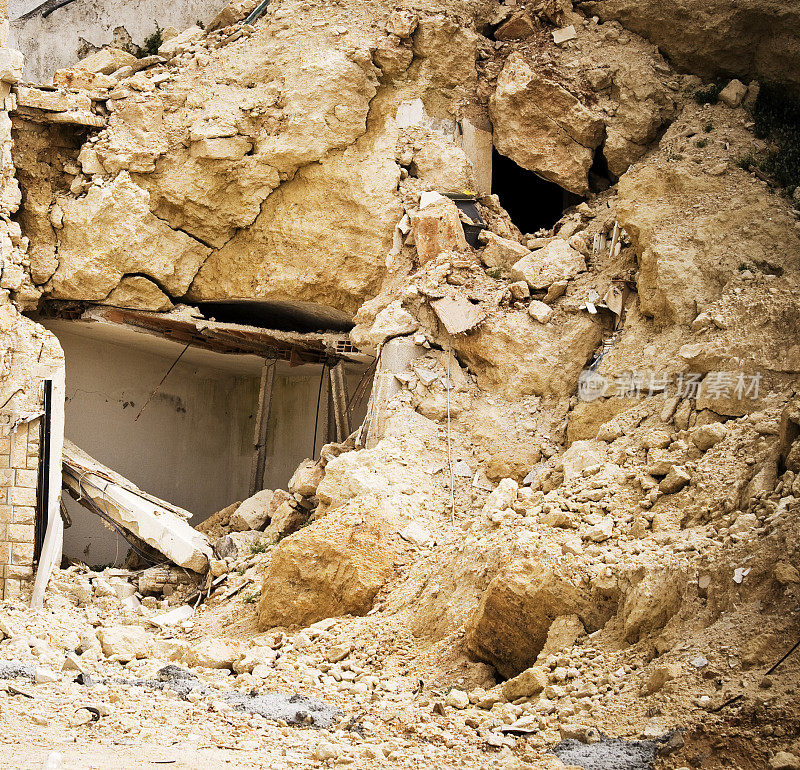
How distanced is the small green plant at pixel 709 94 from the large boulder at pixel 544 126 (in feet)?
3.26

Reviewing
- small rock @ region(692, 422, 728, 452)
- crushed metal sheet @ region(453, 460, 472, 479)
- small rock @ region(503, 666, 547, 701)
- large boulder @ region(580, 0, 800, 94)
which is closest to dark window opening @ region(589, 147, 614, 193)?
large boulder @ region(580, 0, 800, 94)

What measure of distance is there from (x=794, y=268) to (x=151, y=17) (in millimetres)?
8624

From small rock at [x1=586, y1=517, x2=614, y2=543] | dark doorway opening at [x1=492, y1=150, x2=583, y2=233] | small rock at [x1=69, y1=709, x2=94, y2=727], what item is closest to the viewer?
small rock at [x1=69, y1=709, x2=94, y2=727]

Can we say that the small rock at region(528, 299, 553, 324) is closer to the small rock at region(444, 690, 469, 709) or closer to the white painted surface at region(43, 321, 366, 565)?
the white painted surface at region(43, 321, 366, 565)

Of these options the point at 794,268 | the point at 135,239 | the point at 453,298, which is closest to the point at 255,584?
the point at 453,298

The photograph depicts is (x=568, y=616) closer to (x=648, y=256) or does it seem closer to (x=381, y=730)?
(x=381, y=730)

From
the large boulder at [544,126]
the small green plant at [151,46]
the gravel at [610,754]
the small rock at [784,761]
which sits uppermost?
the small green plant at [151,46]

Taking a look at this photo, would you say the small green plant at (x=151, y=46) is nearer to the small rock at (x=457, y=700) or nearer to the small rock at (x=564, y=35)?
the small rock at (x=564, y=35)

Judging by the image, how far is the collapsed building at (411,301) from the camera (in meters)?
7.04

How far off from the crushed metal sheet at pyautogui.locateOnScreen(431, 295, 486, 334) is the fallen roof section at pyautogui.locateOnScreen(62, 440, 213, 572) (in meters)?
3.25

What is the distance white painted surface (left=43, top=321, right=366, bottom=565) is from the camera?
38.1 ft

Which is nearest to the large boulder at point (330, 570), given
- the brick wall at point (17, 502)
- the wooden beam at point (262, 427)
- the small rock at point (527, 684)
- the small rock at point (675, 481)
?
the small rock at point (527, 684)

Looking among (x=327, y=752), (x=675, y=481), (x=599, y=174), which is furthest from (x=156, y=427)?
(x=327, y=752)

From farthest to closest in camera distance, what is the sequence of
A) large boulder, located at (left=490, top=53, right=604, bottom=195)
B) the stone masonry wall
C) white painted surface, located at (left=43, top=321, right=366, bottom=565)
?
white painted surface, located at (left=43, top=321, right=366, bottom=565), large boulder, located at (left=490, top=53, right=604, bottom=195), the stone masonry wall
